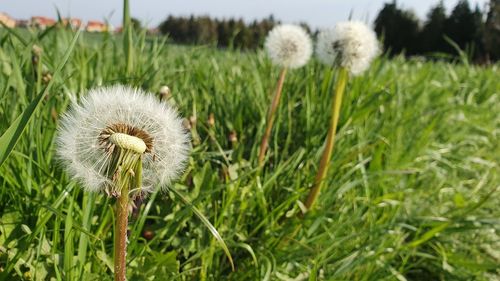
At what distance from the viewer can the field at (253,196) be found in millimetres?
1370

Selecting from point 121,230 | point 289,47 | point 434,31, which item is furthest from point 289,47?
point 434,31

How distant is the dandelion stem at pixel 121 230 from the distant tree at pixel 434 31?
42527 millimetres

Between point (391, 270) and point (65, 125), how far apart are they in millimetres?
1221

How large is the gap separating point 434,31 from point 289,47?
43.7 metres

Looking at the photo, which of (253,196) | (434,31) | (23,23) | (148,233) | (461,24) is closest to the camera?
(148,233)

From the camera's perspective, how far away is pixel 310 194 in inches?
71.2

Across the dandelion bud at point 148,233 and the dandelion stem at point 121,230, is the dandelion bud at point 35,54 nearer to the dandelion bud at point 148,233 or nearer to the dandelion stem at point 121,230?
the dandelion bud at point 148,233

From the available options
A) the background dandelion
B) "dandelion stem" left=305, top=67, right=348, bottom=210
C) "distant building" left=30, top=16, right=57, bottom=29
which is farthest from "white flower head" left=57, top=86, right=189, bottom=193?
"distant building" left=30, top=16, right=57, bottom=29

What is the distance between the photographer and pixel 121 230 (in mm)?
878

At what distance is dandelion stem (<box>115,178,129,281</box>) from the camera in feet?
2.77

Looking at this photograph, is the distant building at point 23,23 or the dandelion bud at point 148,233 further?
the distant building at point 23,23

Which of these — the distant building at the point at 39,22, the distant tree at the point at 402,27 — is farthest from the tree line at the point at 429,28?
the distant building at the point at 39,22

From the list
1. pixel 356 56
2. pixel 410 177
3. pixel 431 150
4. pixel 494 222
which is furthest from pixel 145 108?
pixel 431 150

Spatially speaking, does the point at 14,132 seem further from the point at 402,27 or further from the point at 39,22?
the point at 402,27
